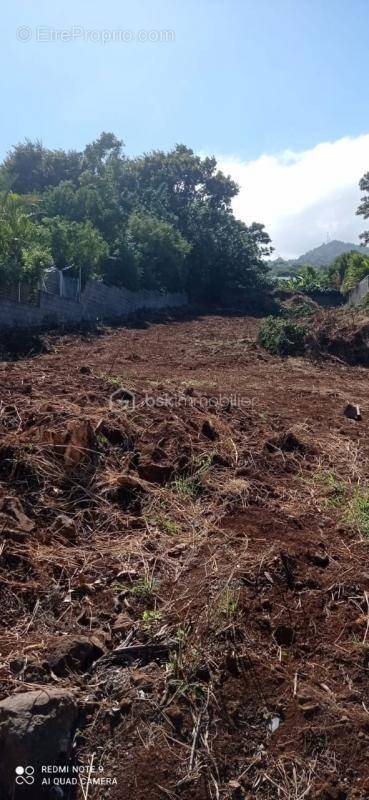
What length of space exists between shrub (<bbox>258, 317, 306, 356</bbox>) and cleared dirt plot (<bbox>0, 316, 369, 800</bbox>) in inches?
257

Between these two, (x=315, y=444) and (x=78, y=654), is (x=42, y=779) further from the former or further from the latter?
(x=315, y=444)

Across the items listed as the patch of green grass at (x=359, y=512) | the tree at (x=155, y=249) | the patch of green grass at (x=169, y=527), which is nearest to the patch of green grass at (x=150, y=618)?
the patch of green grass at (x=169, y=527)

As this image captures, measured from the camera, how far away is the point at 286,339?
1121 centimetres

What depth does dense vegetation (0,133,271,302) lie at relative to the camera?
536 inches

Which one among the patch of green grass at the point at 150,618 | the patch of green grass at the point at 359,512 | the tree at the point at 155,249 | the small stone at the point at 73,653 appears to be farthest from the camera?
the tree at the point at 155,249

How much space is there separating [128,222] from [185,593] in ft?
59.0

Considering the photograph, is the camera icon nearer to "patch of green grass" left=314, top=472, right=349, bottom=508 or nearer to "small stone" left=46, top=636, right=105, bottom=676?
"small stone" left=46, top=636, right=105, bottom=676

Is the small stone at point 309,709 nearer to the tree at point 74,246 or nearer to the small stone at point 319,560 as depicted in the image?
the small stone at point 319,560

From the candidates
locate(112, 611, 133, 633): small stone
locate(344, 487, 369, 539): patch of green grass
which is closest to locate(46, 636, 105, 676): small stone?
locate(112, 611, 133, 633): small stone

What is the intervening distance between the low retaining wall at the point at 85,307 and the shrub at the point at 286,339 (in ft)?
15.6

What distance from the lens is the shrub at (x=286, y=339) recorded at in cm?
1118

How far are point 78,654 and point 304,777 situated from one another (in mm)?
845

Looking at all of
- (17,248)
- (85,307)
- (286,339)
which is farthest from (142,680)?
(85,307)

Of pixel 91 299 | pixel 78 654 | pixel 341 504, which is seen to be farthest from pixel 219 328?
pixel 78 654
